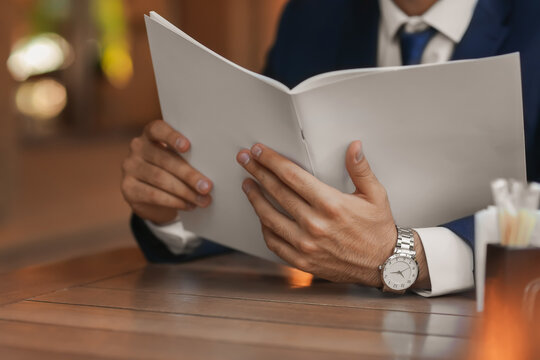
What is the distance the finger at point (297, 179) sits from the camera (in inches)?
38.2

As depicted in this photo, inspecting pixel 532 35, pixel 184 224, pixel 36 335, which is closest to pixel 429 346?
pixel 36 335

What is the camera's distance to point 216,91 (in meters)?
1.04

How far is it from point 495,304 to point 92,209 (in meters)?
4.01

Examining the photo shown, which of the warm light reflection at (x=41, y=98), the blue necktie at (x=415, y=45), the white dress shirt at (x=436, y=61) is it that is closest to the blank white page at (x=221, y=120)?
the white dress shirt at (x=436, y=61)

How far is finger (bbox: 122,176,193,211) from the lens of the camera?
121 centimetres

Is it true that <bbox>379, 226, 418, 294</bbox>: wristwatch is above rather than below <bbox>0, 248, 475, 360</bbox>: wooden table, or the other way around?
above

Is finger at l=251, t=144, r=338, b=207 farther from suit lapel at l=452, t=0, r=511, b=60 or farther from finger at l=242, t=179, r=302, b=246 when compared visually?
suit lapel at l=452, t=0, r=511, b=60

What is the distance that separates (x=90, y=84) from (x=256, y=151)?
6.05 m

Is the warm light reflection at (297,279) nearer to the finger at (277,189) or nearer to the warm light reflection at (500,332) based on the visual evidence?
the finger at (277,189)

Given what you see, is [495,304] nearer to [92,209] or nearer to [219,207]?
[219,207]

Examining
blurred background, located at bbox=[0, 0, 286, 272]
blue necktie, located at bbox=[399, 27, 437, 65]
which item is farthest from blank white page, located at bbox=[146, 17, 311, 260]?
blurred background, located at bbox=[0, 0, 286, 272]

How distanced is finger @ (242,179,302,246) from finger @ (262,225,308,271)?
16 mm

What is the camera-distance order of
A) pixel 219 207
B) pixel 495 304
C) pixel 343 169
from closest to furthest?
pixel 495 304 < pixel 343 169 < pixel 219 207

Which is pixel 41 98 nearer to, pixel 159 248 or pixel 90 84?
pixel 90 84
